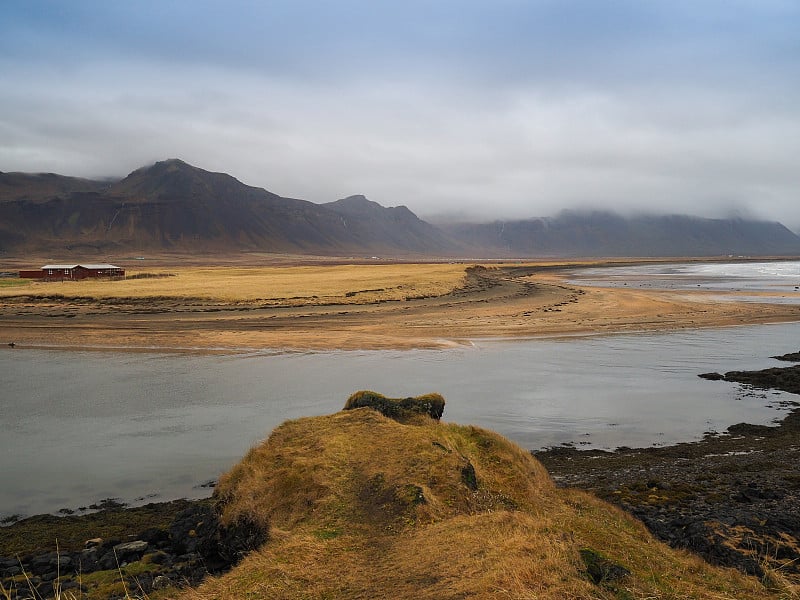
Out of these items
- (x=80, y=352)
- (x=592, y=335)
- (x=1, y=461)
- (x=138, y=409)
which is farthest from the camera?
(x=592, y=335)

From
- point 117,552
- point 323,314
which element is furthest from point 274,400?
point 323,314

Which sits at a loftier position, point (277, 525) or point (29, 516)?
point (277, 525)

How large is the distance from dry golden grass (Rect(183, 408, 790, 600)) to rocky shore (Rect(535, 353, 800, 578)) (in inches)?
45.2

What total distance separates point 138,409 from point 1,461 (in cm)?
588

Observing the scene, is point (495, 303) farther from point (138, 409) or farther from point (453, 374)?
point (138, 409)

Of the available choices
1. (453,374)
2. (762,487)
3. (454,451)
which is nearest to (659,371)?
(453,374)

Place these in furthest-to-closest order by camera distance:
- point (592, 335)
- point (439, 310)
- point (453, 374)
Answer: point (439, 310), point (592, 335), point (453, 374)

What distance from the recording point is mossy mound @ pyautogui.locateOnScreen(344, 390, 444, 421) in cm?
1340

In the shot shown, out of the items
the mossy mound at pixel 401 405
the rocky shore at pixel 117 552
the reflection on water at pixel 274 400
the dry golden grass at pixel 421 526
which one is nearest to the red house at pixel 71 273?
the reflection on water at pixel 274 400

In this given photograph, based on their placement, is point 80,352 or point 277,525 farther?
point 80,352

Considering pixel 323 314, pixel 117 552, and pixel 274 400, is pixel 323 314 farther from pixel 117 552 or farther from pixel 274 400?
pixel 117 552

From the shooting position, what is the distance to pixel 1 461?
1652cm

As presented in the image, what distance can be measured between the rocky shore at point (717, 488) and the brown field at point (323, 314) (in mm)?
20490

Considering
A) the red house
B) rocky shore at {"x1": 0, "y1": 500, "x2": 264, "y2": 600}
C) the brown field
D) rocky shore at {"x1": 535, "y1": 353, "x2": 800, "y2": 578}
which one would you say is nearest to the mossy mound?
rocky shore at {"x1": 535, "y1": 353, "x2": 800, "y2": 578}
